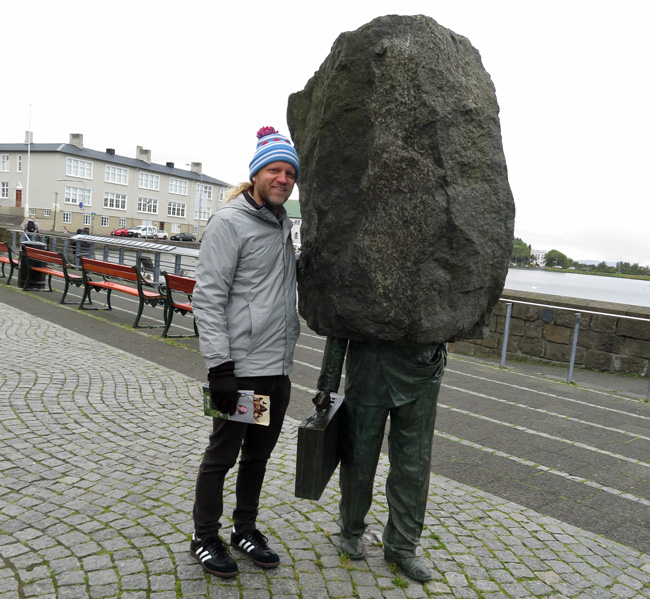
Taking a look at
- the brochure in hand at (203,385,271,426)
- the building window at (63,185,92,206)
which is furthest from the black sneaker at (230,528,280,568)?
the building window at (63,185,92,206)

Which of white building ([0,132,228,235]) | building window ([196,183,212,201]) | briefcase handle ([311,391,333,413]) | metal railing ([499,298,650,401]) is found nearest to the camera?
briefcase handle ([311,391,333,413])

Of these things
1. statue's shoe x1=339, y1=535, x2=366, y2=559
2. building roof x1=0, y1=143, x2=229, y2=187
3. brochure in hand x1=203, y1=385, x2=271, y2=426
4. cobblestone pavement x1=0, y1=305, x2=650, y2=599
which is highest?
building roof x1=0, y1=143, x2=229, y2=187

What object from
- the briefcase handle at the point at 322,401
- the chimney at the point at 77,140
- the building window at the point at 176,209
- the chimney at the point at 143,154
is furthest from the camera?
the building window at the point at 176,209

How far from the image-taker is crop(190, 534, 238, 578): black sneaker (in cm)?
289

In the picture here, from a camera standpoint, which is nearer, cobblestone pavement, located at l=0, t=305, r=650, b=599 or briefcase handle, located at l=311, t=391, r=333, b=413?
cobblestone pavement, located at l=0, t=305, r=650, b=599

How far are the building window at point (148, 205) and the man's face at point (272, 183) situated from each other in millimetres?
73032

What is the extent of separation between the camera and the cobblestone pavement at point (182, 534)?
2.88m

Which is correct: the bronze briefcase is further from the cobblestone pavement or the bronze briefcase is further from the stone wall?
the stone wall

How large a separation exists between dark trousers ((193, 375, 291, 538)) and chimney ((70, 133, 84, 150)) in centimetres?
7062

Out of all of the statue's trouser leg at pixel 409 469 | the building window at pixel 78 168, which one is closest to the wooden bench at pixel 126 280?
the statue's trouser leg at pixel 409 469

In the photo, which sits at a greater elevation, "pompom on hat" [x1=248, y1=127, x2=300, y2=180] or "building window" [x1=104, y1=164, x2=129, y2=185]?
"building window" [x1=104, y1=164, x2=129, y2=185]

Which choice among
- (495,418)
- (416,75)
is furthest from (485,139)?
(495,418)

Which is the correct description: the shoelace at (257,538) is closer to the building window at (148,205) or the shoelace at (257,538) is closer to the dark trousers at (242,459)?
the dark trousers at (242,459)

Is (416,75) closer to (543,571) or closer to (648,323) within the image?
(543,571)
